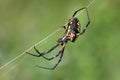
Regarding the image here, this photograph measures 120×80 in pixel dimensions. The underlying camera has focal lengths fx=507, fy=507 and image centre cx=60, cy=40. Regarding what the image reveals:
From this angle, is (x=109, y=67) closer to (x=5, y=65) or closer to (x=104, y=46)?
(x=104, y=46)

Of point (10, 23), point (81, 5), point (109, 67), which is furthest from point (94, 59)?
point (10, 23)

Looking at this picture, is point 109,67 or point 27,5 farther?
point 27,5

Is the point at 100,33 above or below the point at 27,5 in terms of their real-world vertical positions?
below

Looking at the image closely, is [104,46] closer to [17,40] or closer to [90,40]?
[90,40]

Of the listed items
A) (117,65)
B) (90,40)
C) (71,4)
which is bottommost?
(117,65)

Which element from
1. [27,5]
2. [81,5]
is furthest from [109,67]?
[27,5]

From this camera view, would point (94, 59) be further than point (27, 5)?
No
